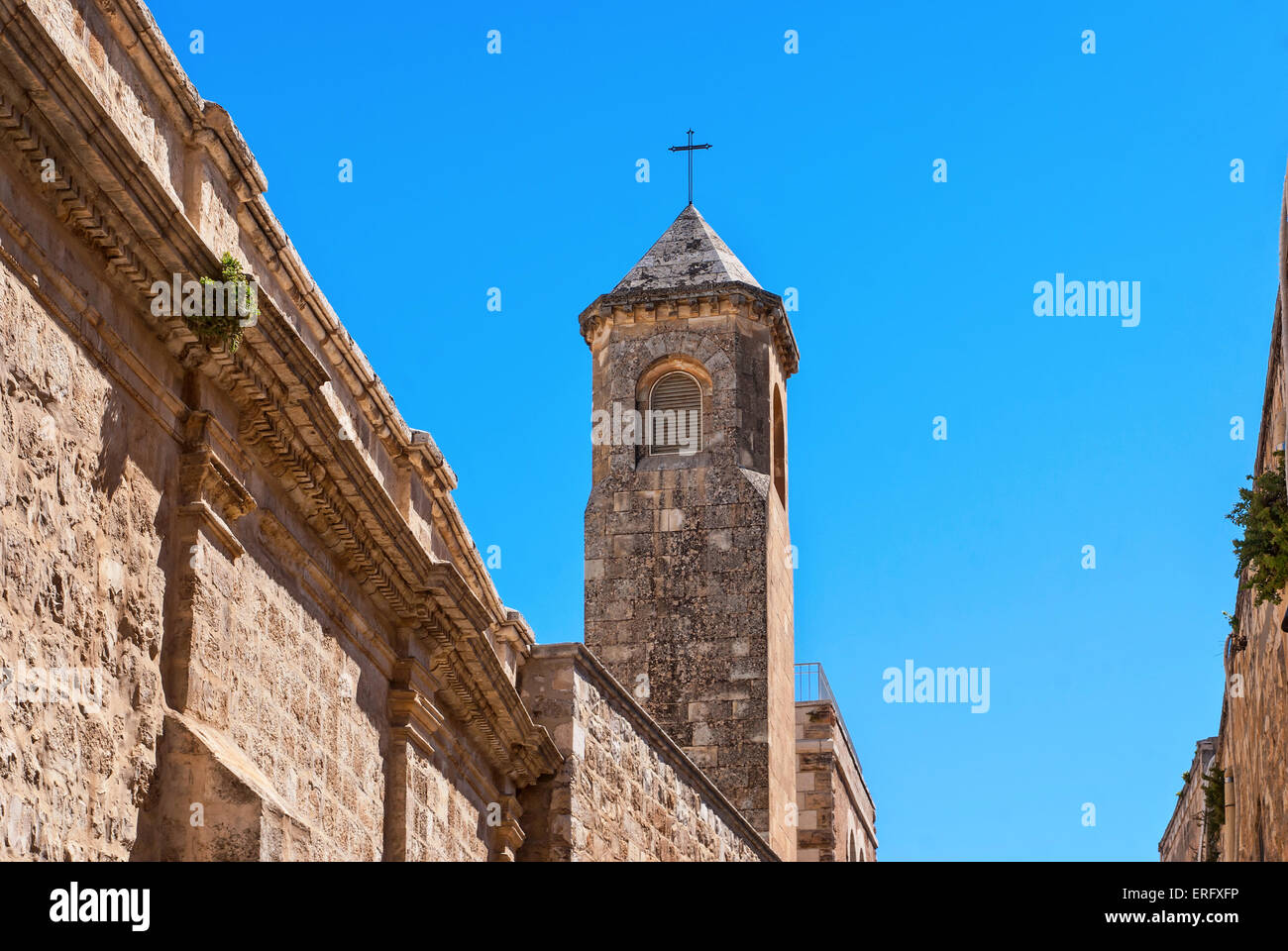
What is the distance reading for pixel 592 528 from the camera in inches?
821

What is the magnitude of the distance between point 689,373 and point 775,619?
2993mm

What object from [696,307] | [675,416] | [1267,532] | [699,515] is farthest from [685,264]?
[1267,532]

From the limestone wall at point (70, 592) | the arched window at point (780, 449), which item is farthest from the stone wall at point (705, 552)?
the limestone wall at point (70, 592)

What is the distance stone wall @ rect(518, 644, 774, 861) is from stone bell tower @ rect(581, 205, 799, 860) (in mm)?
4946

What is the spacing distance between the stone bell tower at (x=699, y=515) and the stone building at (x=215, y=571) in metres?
5.63

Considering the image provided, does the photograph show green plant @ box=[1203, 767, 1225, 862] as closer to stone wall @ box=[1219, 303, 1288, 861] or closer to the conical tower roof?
stone wall @ box=[1219, 303, 1288, 861]

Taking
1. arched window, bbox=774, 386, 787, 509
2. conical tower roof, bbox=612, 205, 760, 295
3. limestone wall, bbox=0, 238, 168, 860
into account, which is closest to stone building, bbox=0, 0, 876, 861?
limestone wall, bbox=0, 238, 168, 860

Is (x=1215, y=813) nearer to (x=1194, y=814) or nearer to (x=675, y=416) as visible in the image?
(x=1194, y=814)

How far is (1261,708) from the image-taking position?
11.4m

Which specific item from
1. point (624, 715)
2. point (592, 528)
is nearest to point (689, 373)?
point (592, 528)

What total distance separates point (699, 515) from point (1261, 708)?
9.86 meters

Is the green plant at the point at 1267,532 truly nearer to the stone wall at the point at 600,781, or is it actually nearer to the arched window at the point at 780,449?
the stone wall at the point at 600,781
